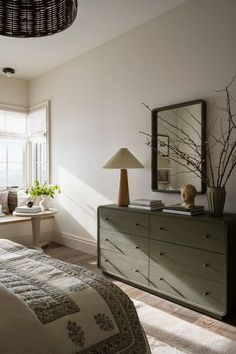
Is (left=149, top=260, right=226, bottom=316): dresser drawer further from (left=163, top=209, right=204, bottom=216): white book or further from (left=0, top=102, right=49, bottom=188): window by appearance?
(left=0, top=102, right=49, bottom=188): window

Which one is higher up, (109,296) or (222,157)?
(222,157)

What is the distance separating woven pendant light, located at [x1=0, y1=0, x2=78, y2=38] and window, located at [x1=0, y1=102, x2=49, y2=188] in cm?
311

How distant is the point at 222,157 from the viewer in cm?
264

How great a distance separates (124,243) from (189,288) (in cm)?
79

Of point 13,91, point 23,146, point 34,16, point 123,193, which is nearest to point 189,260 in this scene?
point 123,193

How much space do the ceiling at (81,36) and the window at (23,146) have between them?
27.0 inches

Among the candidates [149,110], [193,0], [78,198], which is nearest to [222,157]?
[149,110]

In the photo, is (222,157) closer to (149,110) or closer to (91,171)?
(149,110)

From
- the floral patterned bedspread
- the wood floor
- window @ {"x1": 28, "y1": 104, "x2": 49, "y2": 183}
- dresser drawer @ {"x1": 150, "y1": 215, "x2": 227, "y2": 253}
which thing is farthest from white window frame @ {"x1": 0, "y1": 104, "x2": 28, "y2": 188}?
the floral patterned bedspread

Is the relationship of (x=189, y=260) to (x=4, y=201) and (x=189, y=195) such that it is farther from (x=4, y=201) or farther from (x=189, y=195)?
(x=4, y=201)

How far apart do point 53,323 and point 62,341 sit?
7cm

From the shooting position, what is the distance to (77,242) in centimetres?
429

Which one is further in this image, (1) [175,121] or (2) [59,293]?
(1) [175,121]

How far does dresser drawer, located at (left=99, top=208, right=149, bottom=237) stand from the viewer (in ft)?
9.12
